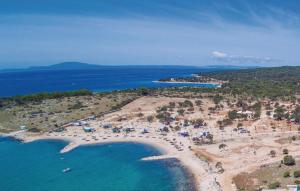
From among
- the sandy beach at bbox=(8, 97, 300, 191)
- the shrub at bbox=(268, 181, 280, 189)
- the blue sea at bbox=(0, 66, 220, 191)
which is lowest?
the blue sea at bbox=(0, 66, 220, 191)

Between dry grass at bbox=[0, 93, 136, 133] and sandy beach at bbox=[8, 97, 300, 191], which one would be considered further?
dry grass at bbox=[0, 93, 136, 133]

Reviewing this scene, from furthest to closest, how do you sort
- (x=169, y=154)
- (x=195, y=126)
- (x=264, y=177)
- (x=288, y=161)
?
1. (x=195, y=126)
2. (x=169, y=154)
3. (x=288, y=161)
4. (x=264, y=177)

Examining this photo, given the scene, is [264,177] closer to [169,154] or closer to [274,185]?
[274,185]

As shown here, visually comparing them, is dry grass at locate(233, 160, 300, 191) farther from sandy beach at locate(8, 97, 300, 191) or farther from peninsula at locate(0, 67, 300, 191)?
sandy beach at locate(8, 97, 300, 191)

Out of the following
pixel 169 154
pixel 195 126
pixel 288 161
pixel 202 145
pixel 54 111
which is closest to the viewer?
pixel 288 161

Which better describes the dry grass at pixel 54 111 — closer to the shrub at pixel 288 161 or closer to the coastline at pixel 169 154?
the coastline at pixel 169 154

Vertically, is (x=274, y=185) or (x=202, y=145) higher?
(x=274, y=185)

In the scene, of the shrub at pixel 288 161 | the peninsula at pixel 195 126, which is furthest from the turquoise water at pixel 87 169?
the shrub at pixel 288 161

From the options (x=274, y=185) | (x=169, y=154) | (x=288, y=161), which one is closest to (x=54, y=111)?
(x=169, y=154)

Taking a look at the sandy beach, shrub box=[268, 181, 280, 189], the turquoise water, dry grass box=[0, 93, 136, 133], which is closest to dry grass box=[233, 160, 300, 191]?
shrub box=[268, 181, 280, 189]

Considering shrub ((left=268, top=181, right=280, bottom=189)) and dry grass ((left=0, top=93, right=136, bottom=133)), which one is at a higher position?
shrub ((left=268, top=181, right=280, bottom=189))

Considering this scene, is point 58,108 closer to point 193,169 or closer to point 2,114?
point 2,114
